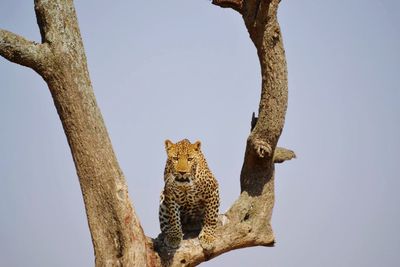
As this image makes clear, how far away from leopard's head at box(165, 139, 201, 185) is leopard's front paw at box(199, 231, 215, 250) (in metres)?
0.79

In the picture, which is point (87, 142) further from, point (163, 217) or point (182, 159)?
point (163, 217)

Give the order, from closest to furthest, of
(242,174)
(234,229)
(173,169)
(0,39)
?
(0,39) < (173,169) < (234,229) < (242,174)

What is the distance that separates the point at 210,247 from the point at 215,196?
2.36 ft

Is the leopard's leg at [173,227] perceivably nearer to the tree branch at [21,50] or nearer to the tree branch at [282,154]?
the tree branch at [282,154]

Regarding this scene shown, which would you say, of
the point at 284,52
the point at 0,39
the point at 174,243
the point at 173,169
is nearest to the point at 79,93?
the point at 0,39

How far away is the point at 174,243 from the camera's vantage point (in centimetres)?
848

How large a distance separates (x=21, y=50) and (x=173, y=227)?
306 cm

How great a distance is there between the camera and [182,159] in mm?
8422

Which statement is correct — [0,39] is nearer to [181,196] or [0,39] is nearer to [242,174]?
[181,196]

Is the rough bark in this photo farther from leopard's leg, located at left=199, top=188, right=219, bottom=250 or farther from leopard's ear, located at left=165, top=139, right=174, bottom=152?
leopard's leg, located at left=199, top=188, right=219, bottom=250

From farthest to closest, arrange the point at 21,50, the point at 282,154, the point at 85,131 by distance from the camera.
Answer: the point at 282,154 → the point at 85,131 → the point at 21,50

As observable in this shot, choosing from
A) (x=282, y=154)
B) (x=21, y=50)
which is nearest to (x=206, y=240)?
(x=282, y=154)

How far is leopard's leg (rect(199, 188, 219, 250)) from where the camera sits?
8633 mm

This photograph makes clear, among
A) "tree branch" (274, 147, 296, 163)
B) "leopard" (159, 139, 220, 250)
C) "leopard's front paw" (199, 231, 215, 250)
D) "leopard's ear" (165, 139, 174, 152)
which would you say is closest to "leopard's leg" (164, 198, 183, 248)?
"leopard" (159, 139, 220, 250)
